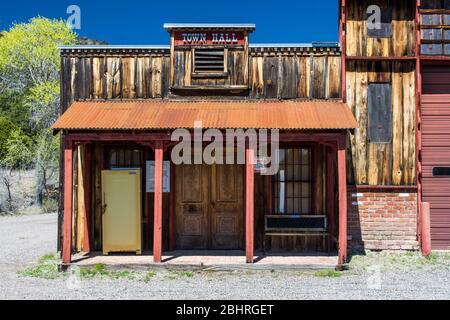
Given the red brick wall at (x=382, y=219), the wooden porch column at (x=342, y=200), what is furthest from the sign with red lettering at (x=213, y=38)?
the red brick wall at (x=382, y=219)

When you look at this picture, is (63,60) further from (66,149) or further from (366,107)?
(366,107)

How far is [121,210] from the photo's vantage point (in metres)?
11.3

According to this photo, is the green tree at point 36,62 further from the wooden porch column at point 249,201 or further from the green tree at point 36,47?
the wooden porch column at point 249,201

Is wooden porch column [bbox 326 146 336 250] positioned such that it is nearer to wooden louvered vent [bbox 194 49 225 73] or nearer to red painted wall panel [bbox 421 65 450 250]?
red painted wall panel [bbox 421 65 450 250]

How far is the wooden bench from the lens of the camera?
11.4 meters

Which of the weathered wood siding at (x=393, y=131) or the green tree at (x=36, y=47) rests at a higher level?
the green tree at (x=36, y=47)

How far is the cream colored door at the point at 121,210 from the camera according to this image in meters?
11.3

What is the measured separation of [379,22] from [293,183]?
440 centimetres

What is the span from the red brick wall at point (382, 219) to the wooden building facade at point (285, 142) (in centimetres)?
2

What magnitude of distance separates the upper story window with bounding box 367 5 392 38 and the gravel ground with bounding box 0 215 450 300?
17.3 feet

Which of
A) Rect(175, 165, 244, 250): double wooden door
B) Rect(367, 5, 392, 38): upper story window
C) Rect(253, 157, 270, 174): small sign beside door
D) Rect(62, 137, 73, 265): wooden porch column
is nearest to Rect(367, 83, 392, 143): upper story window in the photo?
Rect(367, 5, 392, 38): upper story window

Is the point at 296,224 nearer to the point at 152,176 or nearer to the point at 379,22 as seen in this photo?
the point at 152,176

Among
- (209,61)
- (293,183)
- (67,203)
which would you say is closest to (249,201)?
(293,183)

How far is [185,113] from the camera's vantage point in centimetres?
1084
